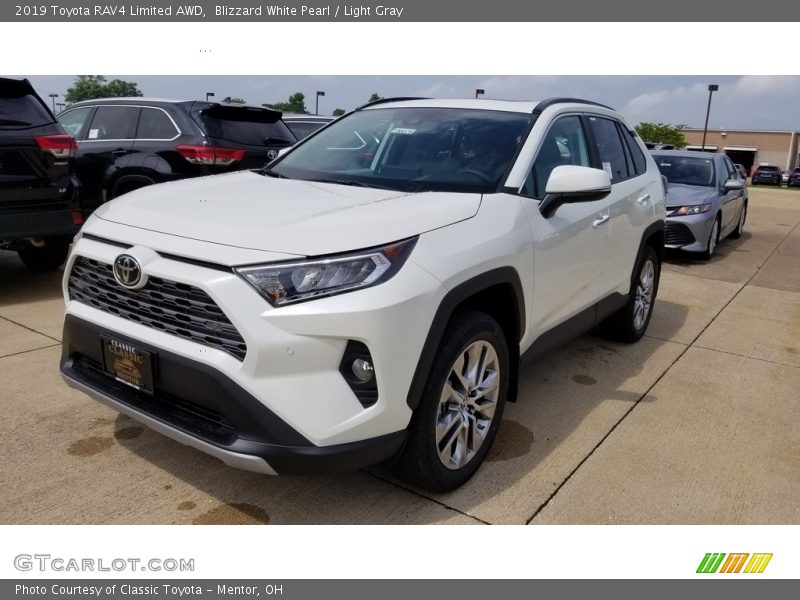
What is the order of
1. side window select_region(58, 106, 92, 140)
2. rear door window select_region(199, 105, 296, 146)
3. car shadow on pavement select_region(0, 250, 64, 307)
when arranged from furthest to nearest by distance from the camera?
side window select_region(58, 106, 92, 140)
rear door window select_region(199, 105, 296, 146)
car shadow on pavement select_region(0, 250, 64, 307)

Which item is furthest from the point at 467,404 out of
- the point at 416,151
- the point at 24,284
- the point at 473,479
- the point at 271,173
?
the point at 24,284

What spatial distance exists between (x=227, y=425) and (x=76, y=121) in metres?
6.81

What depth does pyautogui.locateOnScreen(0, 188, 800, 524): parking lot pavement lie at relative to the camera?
2.85 meters

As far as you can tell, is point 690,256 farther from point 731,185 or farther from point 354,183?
point 354,183

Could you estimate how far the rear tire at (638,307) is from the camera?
497 centimetres

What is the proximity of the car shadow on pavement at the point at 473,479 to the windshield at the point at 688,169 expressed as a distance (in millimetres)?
6700

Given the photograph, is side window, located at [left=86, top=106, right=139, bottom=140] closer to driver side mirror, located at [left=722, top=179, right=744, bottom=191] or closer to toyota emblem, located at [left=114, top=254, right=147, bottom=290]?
toyota emblem, located at [left=114, top=254, right=147, bottom=290]

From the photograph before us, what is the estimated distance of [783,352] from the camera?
5.31 meters

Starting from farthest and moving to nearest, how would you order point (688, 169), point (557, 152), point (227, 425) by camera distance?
1. point (688, 169)
2. point (557, 152)
3. point (227, 425)

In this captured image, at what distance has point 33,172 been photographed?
5547mm

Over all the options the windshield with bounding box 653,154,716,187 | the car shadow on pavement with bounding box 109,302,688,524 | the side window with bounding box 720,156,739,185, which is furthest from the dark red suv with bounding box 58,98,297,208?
the side window with bounding box 720,156,739,185

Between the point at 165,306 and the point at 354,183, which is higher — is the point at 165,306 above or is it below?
below

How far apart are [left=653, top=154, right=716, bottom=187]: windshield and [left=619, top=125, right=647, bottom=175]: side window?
523 cm

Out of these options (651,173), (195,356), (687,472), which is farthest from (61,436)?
(651,173)
